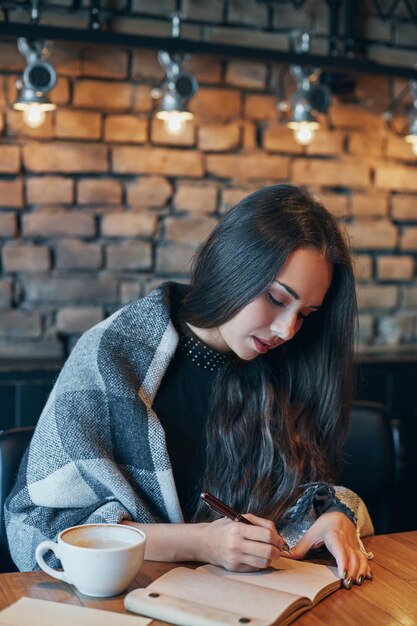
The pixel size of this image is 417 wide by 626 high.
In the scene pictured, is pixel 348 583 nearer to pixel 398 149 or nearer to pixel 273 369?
pixel 273 369

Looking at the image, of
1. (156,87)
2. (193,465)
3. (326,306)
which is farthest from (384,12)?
(193,465)

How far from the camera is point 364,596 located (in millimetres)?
1271

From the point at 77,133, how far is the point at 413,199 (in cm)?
128

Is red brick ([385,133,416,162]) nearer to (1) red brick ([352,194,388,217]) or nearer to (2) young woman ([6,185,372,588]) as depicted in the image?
(1) red brick ([352,194,388,217])

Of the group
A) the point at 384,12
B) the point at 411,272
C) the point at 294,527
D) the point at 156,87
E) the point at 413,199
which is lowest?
the point at 294,527

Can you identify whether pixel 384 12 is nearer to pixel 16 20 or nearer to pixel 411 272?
pixel 411 272

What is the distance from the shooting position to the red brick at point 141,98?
2.89 meters

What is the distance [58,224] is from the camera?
9.30ft

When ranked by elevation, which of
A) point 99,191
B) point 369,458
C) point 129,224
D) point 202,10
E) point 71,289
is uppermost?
point 202,10

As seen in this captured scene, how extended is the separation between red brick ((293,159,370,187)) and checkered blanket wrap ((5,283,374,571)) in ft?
5.23

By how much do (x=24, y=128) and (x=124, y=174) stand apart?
342 millimetres

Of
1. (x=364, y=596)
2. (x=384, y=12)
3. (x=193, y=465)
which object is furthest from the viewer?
(x=384, y=12)

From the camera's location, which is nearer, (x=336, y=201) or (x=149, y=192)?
(x=149, y=192)

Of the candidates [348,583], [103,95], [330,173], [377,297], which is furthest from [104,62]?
[348,583]
